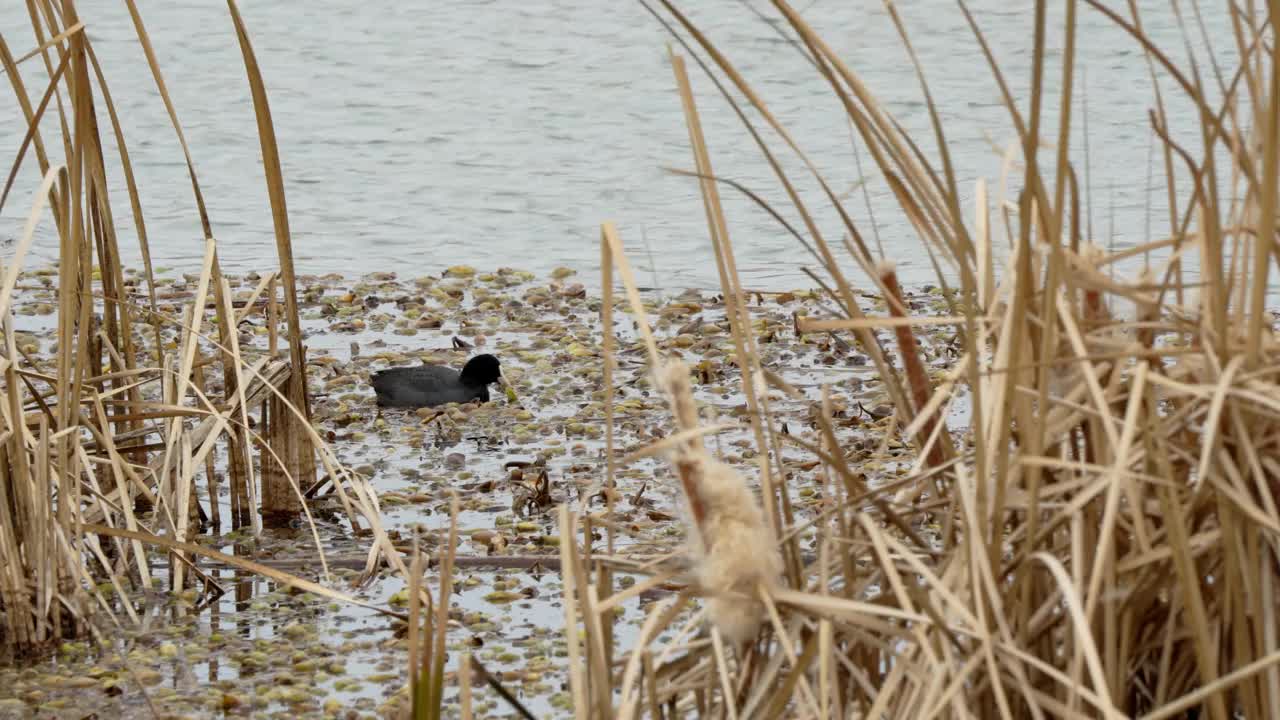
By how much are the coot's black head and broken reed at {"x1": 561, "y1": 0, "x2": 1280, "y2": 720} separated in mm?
3608

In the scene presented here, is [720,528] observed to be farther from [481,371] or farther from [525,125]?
[525,125]

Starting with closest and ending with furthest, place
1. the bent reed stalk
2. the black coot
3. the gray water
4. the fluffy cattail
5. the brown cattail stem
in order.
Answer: the fluffy cattail → the brown cattail stem → the bent reed stalk → the black coot → the gray water

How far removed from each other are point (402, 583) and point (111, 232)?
977 mm

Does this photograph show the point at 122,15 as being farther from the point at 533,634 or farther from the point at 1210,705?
the point at 1210,705

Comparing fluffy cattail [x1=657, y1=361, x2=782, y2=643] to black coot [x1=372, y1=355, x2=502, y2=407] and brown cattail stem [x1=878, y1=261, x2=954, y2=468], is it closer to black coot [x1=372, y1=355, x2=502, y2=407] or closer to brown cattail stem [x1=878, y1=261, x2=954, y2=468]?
brown cattail stem [x1=878, y1=261, x2=954, y2=468]

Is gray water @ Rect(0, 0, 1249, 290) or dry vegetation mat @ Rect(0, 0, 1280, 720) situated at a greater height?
gray water @ Rect(0, 0, 1249, 290)

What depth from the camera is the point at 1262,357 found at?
1.65 metres

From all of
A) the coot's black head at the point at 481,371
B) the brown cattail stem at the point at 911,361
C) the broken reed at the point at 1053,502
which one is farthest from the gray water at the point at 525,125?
the broken reed at the point at 1053,502

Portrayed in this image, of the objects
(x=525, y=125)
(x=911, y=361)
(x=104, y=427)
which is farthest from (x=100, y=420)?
(x=525, y=125)

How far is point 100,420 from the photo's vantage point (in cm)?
336

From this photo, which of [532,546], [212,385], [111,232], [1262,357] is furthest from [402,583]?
[1262,357]

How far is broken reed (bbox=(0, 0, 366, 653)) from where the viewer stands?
→ 3.02 metres

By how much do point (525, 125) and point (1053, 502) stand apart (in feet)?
28.5

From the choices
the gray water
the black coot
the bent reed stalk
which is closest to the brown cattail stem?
the bent reed stalk
